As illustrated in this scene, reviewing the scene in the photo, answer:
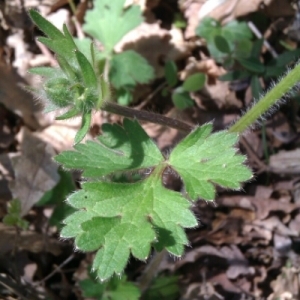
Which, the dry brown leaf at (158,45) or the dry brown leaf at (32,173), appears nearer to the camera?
the dry brown leaf at (32,173)

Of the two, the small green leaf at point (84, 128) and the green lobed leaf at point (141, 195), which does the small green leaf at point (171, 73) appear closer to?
the green lobed leaf at point (141, 195)

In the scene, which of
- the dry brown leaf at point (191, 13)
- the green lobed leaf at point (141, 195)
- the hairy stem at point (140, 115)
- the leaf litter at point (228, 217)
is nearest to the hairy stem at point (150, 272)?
the leaf litter at point (228, 217)

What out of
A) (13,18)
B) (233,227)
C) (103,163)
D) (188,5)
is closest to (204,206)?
(233,227)

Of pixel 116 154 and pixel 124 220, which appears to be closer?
pixel 124 220

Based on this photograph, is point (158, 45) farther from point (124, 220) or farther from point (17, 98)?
point (124, 220)

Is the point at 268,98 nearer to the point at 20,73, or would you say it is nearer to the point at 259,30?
the point at 259,30

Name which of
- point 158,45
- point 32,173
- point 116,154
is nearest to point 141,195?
point 116,154
